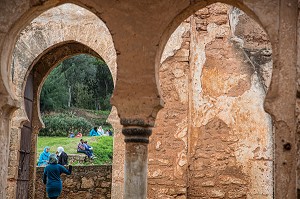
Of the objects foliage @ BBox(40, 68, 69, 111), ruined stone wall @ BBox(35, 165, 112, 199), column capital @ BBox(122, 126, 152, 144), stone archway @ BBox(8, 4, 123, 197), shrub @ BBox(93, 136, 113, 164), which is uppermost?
foliage @ BBox(40, 68, 69, 111)

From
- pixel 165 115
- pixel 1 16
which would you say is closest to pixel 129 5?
pixel 1 16

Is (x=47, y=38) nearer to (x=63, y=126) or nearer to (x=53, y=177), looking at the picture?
(x=53, y=177)

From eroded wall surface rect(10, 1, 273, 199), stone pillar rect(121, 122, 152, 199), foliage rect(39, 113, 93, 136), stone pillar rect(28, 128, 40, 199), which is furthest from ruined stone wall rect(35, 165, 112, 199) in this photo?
foliage rect(39, 113, 93, 136)

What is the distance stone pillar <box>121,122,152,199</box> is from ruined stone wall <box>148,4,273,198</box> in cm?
280

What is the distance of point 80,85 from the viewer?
119ft

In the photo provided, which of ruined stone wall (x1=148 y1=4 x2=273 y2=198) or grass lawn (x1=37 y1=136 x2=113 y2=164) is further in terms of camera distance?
grass lawn (x1=37 y1=136 x2=113 y2=164)

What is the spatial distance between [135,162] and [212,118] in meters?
3.18

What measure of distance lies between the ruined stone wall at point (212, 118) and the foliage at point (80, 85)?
78.0 ft

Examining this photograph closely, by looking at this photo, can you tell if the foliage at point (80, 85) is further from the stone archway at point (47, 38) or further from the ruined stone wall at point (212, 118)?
the ruined stone wall at point (212, 118)

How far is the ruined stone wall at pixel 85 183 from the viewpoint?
12.2 meters

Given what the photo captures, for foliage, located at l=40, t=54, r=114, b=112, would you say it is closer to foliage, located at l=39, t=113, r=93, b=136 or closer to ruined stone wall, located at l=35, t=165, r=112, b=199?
foliage, located at l=39, t=113, r=93, b=136

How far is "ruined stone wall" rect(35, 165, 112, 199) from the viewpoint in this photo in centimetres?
1219

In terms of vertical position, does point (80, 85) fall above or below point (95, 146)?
above

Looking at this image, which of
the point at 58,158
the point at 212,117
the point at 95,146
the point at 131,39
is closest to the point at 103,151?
the point at 95,146
